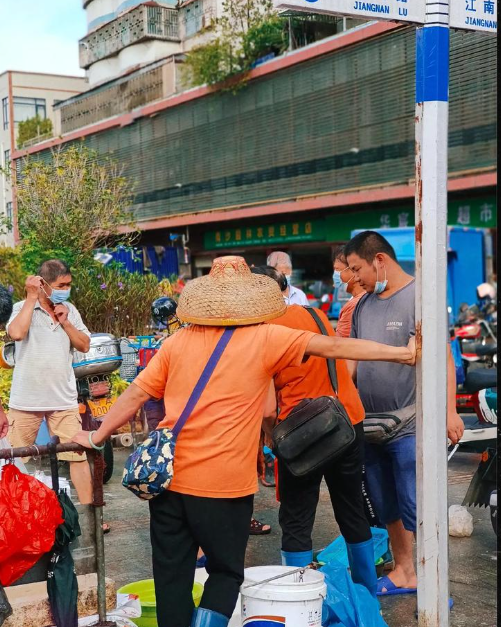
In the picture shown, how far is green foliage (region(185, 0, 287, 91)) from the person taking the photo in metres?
26.0

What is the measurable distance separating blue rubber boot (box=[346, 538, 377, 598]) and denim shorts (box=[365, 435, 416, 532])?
→ 15.8 inches

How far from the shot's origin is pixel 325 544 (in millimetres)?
5703

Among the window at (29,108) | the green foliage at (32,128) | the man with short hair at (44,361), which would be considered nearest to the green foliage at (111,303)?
the man with short hair at (44,361)

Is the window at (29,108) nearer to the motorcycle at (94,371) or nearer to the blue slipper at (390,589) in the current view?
the motorcycle at (94,371)

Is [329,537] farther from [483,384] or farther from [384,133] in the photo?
[384,133]

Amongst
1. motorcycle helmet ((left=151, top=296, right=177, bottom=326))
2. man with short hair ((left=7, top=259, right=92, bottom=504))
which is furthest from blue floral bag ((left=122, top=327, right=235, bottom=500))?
motorcycle helmet ((left=151, top=296, right=177, bottom=326))

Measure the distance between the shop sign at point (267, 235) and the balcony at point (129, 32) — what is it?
8.85m

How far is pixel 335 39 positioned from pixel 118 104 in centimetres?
1426

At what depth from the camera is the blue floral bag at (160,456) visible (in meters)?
3.22

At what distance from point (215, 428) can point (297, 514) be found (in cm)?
104

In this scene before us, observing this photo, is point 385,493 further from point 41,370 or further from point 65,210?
point 65,210

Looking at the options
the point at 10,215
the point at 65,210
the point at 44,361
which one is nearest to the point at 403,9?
the point at 44,361

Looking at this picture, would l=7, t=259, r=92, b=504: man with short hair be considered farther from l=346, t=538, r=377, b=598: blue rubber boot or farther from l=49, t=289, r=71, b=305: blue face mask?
l=346, t=538, r=377, b=598: blue rubber boot

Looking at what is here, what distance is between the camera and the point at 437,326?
3.39 m
